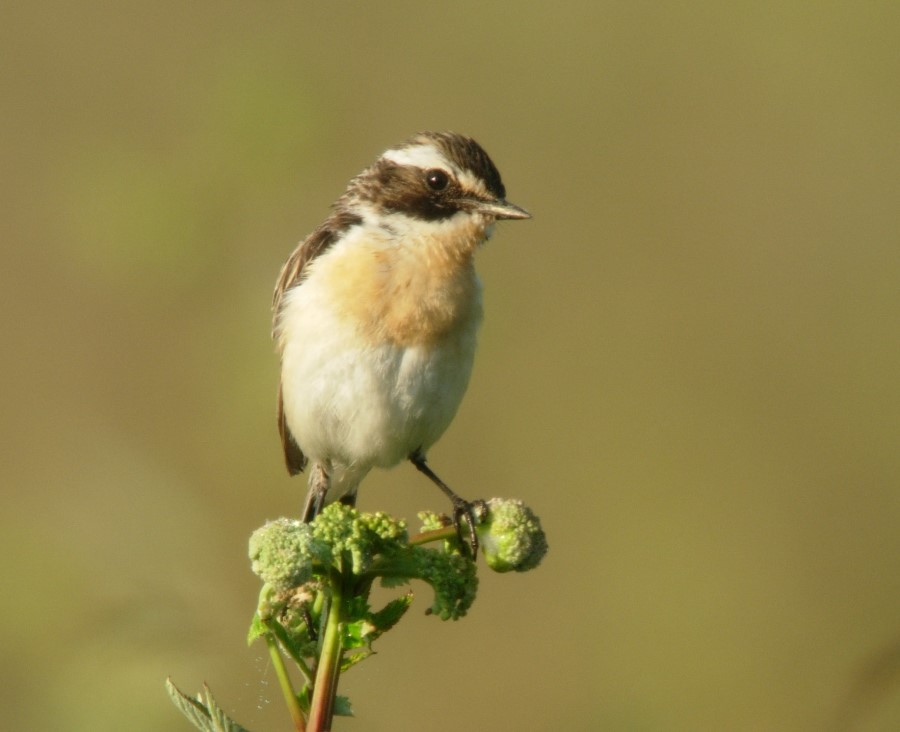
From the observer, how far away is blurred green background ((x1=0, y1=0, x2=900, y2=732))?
520 centimetres

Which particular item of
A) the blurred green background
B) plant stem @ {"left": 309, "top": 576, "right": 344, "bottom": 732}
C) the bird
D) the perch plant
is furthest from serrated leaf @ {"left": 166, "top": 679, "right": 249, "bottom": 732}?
the bird

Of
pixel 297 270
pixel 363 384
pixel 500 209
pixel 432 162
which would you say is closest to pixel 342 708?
pixel 363 384

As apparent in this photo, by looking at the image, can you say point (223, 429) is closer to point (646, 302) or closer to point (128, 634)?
point (128, 634)

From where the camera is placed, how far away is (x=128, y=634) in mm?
3188

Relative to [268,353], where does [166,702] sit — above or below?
below

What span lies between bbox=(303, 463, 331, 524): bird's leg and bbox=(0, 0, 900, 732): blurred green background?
10.9 inches

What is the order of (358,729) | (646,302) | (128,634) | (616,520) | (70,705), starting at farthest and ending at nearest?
(646,302)
(616,520)
(358,729)
(70,705)
(128,634)

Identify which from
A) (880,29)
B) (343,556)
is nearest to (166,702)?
(343,556)

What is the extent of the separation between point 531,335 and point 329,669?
5110 mm

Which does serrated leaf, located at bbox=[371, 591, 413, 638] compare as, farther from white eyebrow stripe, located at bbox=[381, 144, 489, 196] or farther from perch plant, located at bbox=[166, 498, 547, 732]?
white eyebrow stripe, located at bbox=[381, 144, 489, 196]

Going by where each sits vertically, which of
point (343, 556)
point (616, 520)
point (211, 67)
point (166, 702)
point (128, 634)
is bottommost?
point (616, 520)

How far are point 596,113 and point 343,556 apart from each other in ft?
20.1

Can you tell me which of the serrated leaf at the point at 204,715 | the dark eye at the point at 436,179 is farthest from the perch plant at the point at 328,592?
the dark eye at the point at 436,179

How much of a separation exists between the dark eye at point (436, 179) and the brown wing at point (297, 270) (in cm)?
32
